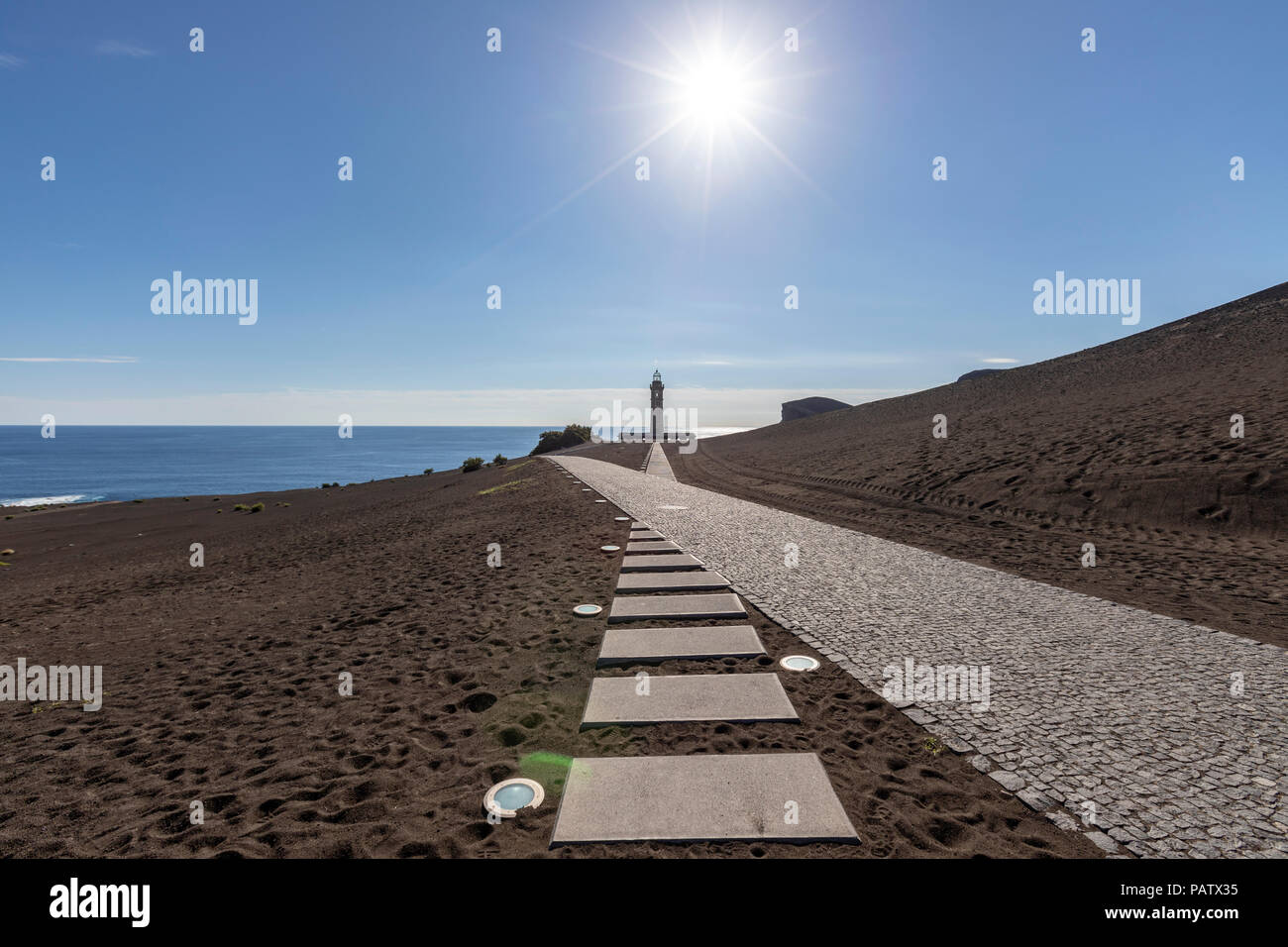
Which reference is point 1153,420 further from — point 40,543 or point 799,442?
point 40,543

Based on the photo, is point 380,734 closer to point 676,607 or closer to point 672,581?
point 676,607

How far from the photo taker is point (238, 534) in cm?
2066

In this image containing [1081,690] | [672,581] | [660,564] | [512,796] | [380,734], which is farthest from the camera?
[660,564]

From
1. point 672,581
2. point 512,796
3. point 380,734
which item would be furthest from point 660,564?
point 512,796

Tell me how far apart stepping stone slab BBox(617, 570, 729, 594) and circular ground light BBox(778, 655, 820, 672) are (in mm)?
2323

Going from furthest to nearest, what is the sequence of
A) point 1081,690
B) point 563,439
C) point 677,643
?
point 563,439, point 677,643, point 1081,690

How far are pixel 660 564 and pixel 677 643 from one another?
308 centimetres

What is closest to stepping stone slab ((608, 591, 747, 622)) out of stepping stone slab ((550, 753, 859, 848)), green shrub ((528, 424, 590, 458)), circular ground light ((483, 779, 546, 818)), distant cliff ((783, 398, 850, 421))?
stepping stone slab ((550, 753, 859, 848))

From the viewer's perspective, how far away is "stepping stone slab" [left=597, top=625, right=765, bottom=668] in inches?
219

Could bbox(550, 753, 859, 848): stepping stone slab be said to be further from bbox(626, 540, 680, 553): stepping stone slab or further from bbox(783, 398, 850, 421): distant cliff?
bbox(783, 398, 850, 421): distant cliff

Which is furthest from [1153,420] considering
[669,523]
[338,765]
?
[338,765]

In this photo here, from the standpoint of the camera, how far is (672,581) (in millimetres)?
8062

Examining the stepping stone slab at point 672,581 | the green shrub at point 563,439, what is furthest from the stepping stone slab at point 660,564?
the green shrub at point 563,439

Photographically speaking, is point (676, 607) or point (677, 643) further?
point (676, 607)
